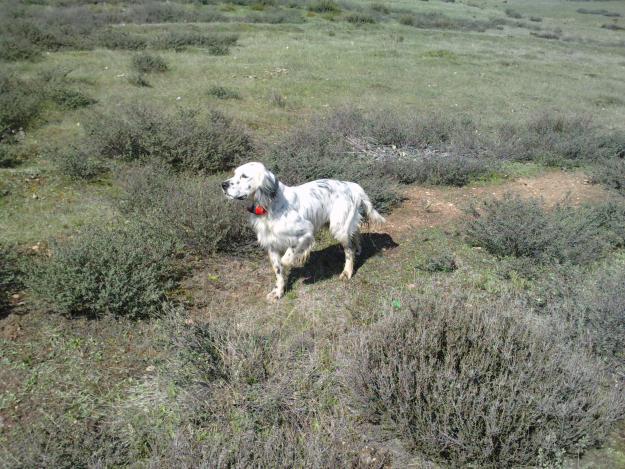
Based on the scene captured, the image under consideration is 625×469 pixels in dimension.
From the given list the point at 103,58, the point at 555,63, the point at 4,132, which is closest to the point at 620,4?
the point at 555,63

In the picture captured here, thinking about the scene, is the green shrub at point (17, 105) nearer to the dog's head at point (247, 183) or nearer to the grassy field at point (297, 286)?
the grassy field at point (297, 286)

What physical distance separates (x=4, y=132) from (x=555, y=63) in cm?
2252

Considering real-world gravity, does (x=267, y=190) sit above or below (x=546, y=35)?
above

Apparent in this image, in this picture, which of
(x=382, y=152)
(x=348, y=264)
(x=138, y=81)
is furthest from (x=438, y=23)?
(x=348, y=264)

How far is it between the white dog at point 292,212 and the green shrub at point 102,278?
1.18 metres

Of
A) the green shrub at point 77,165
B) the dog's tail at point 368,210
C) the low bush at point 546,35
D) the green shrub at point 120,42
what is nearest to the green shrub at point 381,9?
the low bush at point 546,35

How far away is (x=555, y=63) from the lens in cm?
2264

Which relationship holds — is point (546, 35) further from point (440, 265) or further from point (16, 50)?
point (440, 265)

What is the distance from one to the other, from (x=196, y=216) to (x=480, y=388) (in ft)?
13.5

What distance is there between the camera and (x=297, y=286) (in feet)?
19.0

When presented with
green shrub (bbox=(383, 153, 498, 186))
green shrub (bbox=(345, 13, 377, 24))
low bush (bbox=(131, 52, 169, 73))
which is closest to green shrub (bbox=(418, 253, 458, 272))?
green shrub (bbox=(383, 153, 498, 186))

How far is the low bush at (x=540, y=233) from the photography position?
6.39 m

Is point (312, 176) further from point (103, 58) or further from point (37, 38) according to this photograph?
point (37, 38)

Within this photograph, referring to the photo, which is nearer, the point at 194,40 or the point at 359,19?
the point at 194,40
